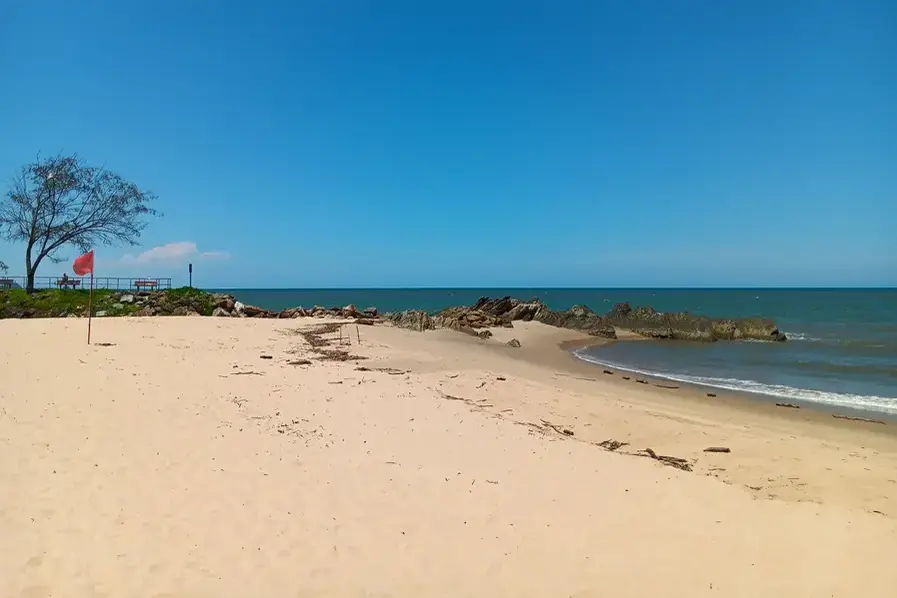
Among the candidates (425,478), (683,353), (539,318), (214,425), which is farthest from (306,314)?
(425,478)

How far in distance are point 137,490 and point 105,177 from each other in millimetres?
36762

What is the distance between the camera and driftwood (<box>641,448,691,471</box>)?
831 centimetres

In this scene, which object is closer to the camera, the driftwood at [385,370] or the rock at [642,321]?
the driftwood at [385,370]

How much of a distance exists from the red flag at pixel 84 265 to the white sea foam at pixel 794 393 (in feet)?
61.3

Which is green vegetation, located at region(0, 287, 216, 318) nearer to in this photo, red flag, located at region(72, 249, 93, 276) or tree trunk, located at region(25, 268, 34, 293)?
tree trunk, located at region(25, 268, 34, 293)

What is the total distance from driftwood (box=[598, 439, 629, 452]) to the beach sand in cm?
30

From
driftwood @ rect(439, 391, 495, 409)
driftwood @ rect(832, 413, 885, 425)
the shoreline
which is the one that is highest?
driftwood @ rect(439, 391, 495, 409)

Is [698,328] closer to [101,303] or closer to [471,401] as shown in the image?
[471,401]

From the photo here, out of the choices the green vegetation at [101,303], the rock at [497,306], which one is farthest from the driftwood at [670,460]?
the rock at [497,306]

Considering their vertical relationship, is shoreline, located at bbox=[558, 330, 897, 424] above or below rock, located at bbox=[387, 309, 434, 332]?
below

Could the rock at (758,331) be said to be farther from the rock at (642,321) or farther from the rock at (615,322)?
the rock at (642,321)

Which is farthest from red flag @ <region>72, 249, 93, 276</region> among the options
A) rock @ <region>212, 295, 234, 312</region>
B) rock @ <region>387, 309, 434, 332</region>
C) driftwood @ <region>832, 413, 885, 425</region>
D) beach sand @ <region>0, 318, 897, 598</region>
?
driftwood @ <region>832, 413, 885, 425</region>

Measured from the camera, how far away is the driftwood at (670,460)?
8311mm

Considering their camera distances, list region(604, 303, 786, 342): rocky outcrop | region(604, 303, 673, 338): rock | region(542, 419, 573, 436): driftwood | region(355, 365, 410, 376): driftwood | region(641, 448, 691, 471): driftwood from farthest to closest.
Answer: region(604, 303, 673, 338): rock, region(604, 303, 786, 342): rocky outcrop, region(355, 365, 410, 376): driftwood, region(542, 419, 573, 436): driftwood, region(641, 448, 691, 471): driftwood
